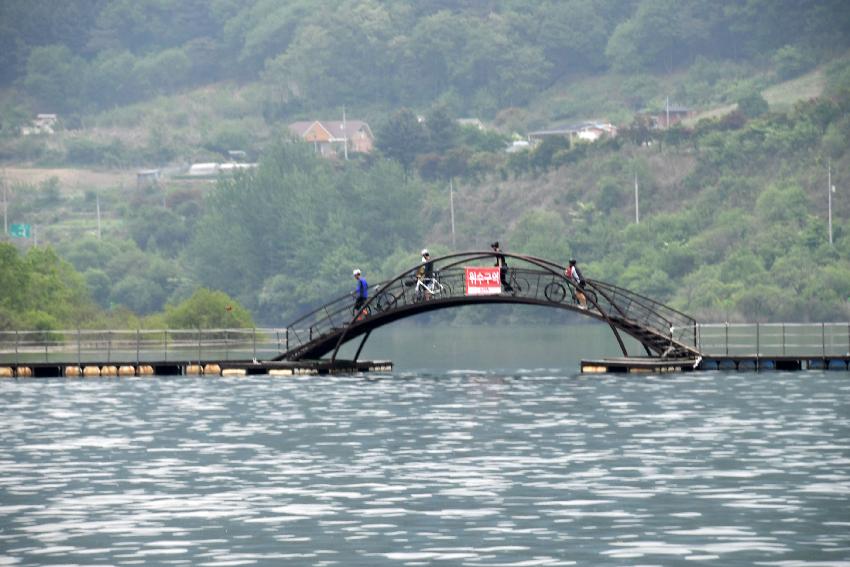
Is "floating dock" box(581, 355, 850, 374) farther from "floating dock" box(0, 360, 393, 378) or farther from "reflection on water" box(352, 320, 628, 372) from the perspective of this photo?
"floating dock" box(0, 360, 393, 378)

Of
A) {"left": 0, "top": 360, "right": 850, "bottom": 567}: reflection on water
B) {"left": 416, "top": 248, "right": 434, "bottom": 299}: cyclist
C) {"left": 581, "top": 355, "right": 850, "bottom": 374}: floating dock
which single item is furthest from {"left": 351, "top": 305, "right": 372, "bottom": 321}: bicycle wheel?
{"left": 581, "top": 355, "right": 850, "bottom": 374}: floating dock

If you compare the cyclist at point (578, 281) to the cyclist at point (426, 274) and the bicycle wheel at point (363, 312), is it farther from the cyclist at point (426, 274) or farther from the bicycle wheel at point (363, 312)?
the bicycle wheel at point (363, 312)

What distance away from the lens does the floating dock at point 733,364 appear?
3036 inches

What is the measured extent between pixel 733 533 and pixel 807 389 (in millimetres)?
34657

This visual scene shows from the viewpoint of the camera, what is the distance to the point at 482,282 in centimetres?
7800

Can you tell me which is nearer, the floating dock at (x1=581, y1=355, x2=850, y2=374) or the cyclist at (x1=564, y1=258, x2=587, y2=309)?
the cyclist at (x1=564, y1=258, x2=587, y2=309)

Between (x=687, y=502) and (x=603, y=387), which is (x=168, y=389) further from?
(x=687, y=502)

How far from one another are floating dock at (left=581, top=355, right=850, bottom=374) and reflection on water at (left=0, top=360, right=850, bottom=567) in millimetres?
4903

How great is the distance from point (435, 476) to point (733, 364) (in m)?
36.9

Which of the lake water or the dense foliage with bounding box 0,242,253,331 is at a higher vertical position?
the dense foliage with bounding box 0,242,253,331

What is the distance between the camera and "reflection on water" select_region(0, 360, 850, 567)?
3450 cm

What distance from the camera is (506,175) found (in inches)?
7859

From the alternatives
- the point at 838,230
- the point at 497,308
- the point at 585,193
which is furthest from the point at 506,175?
the point at 838,230

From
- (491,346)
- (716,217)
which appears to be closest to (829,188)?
(716,217)
